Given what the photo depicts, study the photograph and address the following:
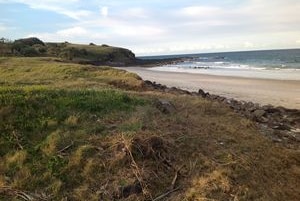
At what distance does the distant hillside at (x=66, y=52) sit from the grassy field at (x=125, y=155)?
36052 mm

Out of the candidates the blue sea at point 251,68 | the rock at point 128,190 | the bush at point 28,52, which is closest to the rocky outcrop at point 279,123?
the rock at point 128,190

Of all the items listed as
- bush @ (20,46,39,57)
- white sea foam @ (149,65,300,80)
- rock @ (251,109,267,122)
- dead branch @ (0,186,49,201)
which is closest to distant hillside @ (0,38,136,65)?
bush @ (20,46,39,57)

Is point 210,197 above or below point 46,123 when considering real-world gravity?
below

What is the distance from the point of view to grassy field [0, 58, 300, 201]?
7426 millimetres

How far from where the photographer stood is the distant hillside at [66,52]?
1922 inches

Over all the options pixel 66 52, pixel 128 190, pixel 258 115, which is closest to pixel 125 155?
pixel 128 190

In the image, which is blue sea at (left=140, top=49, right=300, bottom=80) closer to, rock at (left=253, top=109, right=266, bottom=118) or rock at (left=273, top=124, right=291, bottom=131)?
rock at (left=253, top=109, right=266, bottom=118)

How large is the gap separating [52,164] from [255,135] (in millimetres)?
5887

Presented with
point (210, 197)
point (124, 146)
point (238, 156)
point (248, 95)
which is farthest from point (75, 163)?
point (248, 95)

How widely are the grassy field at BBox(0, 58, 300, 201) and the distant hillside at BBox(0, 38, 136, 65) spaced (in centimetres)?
3605

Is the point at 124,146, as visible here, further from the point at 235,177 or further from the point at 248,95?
the point at 248,95

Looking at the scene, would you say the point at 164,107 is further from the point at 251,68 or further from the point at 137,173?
the point at 251,68

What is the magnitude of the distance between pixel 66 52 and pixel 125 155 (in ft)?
175

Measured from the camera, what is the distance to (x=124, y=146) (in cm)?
844
